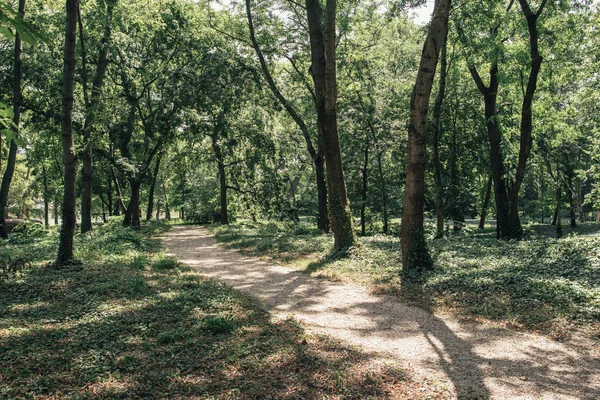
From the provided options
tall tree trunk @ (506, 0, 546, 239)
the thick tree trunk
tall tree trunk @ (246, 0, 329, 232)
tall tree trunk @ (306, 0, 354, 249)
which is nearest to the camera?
tall tree trunk @ (306, 0, 354, 249)

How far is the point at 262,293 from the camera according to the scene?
9102 mm

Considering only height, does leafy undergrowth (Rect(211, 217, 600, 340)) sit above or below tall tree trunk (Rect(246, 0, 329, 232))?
below

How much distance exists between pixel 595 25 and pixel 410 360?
18.4 m

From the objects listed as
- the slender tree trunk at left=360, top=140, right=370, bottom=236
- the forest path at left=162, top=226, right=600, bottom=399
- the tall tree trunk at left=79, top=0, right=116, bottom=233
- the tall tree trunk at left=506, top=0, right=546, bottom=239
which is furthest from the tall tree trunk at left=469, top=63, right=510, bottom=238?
the tall tree trunk at left=79, top=0, right=116, bottom=233

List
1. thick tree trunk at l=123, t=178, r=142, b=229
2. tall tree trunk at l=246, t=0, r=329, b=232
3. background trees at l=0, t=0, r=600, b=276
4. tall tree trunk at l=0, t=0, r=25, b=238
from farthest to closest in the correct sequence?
thick tree trunk at l=123, t=178, r=142, b=229
tall tree trunk at l=246, t=0, r=329, b=232
background trees at l=0, t=0, r=600, b=276
tall tree trunk at l=0, t=0, r=25, b=238

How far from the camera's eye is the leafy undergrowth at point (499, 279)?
6773mm

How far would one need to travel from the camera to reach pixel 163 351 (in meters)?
5.43

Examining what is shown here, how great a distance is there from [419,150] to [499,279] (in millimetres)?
3271

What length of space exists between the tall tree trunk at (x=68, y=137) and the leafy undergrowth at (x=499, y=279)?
603cm

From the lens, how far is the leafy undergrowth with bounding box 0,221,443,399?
4434 mm

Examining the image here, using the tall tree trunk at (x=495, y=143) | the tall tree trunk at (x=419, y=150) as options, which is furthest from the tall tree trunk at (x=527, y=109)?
the tall tree trunk at (x=419, y=150)

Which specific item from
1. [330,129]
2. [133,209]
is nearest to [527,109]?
[330,129]

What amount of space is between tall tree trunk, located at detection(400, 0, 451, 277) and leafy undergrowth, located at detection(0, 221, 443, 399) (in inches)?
164

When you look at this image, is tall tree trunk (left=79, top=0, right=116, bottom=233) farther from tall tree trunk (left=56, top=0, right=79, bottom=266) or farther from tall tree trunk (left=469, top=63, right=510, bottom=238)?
tall tree trunk (left=469, top=63, right=510, bottom=238)
